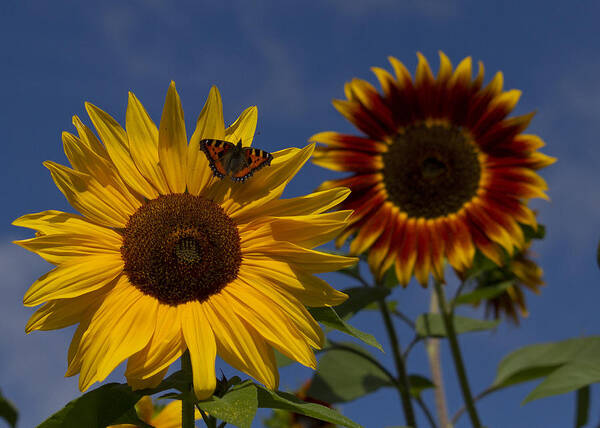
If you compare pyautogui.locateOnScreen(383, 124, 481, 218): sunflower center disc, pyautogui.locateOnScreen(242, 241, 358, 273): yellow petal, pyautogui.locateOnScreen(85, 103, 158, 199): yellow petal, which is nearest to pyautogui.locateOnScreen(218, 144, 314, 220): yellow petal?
pyautogui.locateOnScreen(242, 241, 358, 273): yellow petal

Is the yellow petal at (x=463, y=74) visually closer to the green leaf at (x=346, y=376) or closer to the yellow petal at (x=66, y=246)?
the green leaf at (x=346, y=376)

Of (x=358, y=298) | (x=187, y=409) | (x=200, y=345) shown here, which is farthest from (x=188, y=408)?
(x=358, y=298)

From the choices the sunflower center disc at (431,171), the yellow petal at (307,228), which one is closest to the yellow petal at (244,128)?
the yellow petal at (307,228)

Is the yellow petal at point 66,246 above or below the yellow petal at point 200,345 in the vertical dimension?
above

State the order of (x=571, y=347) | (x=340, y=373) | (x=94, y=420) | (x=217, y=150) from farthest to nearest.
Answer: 1. (x=340, y=373)
2. (x=571, y=347)
3. (x=217, y=150)
4. (x=94, y=420)

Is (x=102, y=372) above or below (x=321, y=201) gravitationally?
below

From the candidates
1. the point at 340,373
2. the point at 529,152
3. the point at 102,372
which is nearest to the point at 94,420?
the point at 102,372

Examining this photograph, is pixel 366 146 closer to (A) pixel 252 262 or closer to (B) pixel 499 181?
(B) pixel 499 181
